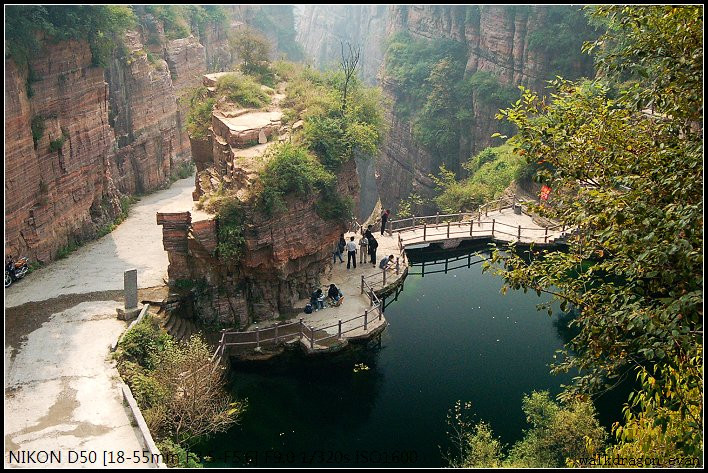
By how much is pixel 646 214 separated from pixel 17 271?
64.3 ft

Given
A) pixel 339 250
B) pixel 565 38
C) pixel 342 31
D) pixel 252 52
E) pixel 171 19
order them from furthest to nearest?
pixel 342 31
pixel 565 38
pixel 171 19
pixel 252 52
pixel 339 250

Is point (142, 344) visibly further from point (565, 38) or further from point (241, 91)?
point (565, 38)

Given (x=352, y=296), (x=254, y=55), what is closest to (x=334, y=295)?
(x=352, y=296)

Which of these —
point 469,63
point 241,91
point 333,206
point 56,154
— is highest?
point 241,91

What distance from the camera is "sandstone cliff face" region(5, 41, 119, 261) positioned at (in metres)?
23.3

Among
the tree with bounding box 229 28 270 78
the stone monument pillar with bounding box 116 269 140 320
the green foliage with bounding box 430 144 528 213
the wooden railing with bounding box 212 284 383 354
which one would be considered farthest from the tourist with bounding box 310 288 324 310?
the green foliage with bounding box 430 144 528 213

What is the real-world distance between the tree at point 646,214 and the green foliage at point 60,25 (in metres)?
17.6

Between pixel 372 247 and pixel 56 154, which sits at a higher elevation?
pixel 56 154

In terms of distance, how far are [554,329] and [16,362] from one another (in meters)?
16.8

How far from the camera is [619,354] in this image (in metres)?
11.8

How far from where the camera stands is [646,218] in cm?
1069

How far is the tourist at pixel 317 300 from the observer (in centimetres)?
2467

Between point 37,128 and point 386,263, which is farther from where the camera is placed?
point 386,263

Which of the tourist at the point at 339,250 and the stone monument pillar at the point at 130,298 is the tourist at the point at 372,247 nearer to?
the tourist at the point at 339,250
